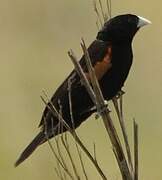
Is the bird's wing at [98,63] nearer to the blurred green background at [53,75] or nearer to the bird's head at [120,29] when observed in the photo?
the bird's head at [120,29]

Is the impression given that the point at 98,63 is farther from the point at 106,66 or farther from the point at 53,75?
the point at 53,75

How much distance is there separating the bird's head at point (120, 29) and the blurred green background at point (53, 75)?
2.61 feet

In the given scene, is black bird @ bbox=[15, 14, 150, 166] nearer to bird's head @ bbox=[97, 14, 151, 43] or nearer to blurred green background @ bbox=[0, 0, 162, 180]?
bird's head @ bbox=[97, 14, 151, 43]

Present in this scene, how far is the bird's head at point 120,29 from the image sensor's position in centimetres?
193

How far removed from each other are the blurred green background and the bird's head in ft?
2.61

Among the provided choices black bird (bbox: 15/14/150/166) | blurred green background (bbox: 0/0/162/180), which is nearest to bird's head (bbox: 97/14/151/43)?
black bird (bbox: 15/14/150/166)

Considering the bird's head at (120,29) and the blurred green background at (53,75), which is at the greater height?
the bird's head at (120,29)

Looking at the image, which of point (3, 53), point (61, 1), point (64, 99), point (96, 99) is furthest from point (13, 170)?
point (96, 99)

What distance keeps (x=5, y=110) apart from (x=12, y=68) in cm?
16

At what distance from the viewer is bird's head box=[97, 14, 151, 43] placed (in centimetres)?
193

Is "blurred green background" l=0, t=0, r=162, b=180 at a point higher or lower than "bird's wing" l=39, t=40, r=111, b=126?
lower

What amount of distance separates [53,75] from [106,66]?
97 cm

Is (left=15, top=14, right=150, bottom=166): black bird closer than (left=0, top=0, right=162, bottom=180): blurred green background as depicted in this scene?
Yes

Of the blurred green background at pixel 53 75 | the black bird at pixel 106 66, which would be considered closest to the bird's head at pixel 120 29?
the black bird at pixel 106 66
